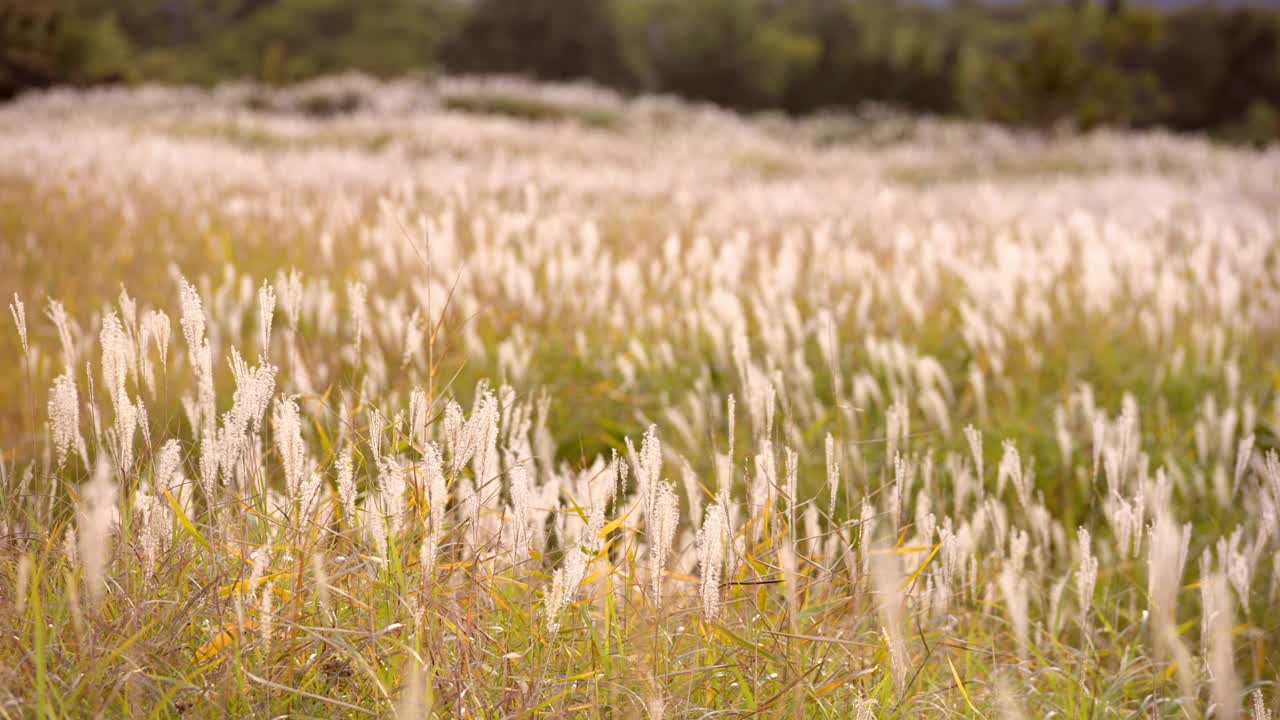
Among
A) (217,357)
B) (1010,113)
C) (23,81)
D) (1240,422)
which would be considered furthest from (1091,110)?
(23,81)

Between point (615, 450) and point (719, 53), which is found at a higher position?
point (719, 53)

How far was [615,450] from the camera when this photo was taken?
1817 mm

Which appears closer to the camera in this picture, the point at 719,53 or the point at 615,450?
the point at 615,450

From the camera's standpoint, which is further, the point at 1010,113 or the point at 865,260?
the point at 1010,113

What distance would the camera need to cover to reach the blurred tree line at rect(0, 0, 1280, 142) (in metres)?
22.5

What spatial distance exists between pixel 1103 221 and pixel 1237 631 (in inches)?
235

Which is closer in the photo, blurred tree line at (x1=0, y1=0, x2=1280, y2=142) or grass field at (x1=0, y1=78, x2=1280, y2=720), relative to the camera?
grass field at (x1=0, y1=78, x2=1280, y2=720)

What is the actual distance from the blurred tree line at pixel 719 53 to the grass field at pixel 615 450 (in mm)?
14429

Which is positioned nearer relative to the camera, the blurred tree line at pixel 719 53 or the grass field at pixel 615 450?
the grass field at pixel 615 450

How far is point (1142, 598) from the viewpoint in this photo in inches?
117

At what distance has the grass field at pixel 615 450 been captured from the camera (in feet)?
5.95

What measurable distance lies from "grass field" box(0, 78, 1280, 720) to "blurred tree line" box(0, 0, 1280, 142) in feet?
47.3

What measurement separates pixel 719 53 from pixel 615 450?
3911 cm

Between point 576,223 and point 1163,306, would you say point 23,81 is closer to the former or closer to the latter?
point 576,223
